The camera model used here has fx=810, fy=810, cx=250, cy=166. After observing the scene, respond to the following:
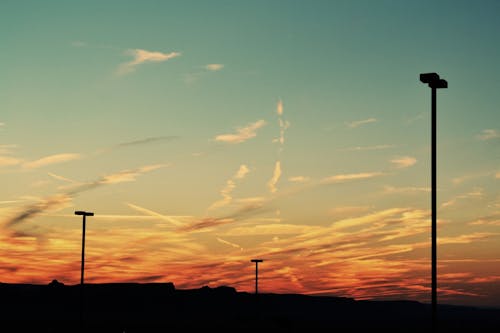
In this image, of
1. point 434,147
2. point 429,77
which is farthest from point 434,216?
point 429,77

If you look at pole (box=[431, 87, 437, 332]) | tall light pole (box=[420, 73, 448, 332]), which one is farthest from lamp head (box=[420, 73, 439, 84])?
pole (box=[431, 87, 437, 332])

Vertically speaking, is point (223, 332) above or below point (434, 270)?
below

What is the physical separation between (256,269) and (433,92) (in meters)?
53.6

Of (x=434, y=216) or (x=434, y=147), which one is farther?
(x=434, y=147)

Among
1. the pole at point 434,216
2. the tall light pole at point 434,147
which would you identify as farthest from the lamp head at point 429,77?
the pole at point 434,216

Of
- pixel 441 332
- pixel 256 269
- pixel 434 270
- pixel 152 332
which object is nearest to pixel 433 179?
pixel 434 270

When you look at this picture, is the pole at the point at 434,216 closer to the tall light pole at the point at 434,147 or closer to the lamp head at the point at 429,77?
the tall light pole at the point at 434,147

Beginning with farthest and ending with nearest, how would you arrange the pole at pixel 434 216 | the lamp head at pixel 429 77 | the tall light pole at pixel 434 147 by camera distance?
the lamp head at pixel 429 77 → the tall light pole at pixel 434 147 → the pole at pixel 434 216

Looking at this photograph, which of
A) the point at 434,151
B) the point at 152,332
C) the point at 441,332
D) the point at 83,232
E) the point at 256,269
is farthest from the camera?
the point at 441,332

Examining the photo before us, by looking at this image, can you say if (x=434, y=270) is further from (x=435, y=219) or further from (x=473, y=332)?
(x=473, y=332)

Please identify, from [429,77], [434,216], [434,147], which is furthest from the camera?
[434,147]

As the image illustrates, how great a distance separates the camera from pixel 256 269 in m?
80.1

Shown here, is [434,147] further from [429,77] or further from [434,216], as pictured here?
[434,216]

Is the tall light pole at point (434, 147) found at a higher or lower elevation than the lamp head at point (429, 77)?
lower
